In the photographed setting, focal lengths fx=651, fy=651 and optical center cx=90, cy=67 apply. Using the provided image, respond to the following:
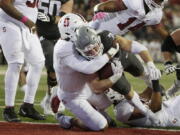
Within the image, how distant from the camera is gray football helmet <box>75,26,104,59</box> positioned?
5.36 metres

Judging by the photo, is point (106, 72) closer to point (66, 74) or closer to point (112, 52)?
point (112, 52)

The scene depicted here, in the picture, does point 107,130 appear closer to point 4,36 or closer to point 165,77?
point 4,36

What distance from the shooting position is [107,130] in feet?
18.5

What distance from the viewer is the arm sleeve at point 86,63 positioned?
211 inches

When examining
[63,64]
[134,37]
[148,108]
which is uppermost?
[63,64]

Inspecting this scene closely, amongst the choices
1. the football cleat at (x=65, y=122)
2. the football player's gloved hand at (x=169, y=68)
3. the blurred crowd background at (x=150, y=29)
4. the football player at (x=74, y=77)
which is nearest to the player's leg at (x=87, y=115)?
the football player at (x=74, y=77)

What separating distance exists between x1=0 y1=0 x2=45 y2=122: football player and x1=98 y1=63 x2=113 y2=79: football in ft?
2.99

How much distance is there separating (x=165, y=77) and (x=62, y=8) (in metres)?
4.40

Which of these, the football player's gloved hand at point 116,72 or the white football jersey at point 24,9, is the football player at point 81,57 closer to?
the football player's gloved hand at point 116,72

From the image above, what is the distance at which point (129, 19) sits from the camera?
6.79 meters

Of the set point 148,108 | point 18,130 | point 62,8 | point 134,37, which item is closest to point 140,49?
point 148,108

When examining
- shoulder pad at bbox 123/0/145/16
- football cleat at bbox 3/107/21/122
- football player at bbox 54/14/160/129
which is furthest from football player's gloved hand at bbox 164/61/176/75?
football cleat at bbox 3/107/21/122

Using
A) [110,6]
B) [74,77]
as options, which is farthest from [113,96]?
[110,6]

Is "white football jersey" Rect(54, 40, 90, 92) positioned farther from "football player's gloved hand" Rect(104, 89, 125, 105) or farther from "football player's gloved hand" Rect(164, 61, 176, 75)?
"football player's gloved hand" Rect(164, 61, 176, 75)
